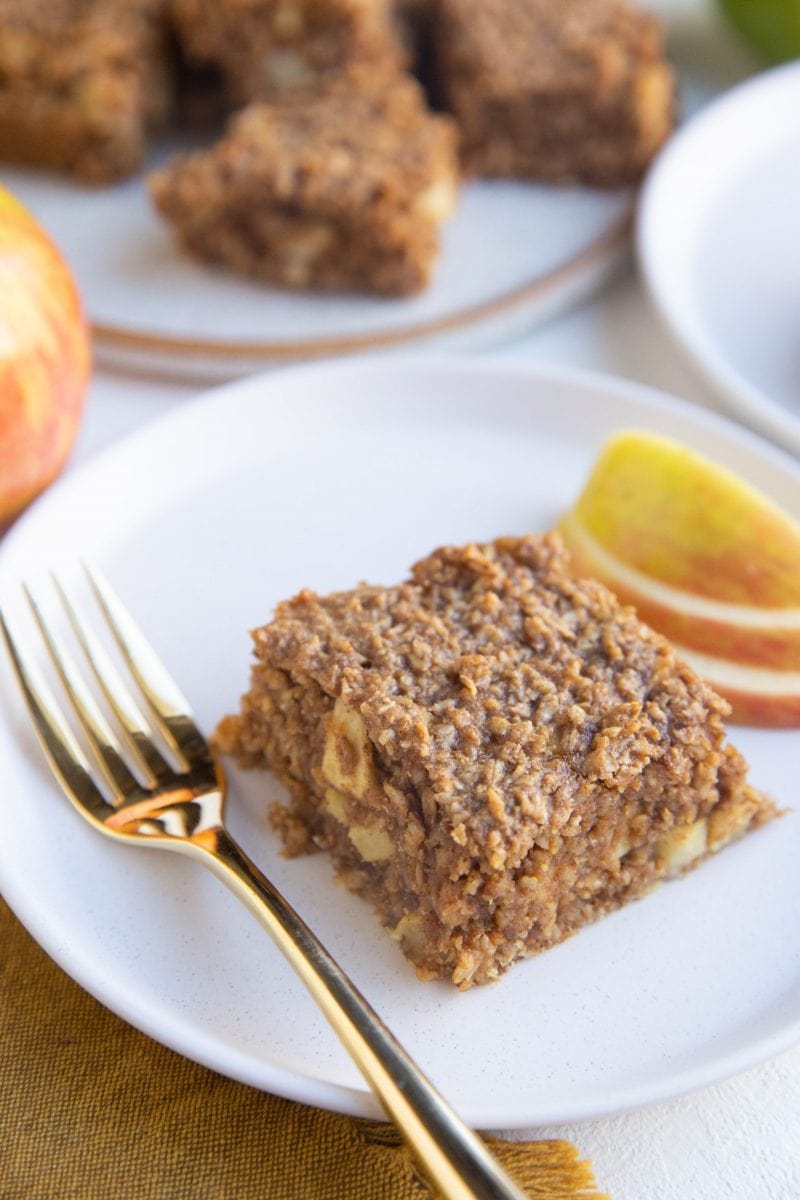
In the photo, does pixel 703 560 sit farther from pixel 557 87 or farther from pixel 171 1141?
pixel 557 87

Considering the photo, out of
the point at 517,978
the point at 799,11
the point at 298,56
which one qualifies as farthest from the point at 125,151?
the point at 517,978

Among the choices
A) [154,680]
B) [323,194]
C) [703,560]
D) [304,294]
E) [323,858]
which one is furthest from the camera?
[304,294]

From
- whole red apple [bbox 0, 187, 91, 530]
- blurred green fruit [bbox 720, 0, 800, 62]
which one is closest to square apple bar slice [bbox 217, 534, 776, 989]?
whole red apple [bbox 0, 187, 91, 530]

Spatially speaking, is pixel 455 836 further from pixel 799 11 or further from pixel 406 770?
pixel 799 11

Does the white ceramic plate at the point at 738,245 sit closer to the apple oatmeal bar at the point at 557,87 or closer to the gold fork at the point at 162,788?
the apple oatmeal bar at the point at 557,87

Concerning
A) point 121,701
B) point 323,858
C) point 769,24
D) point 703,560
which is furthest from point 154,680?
point 769,24

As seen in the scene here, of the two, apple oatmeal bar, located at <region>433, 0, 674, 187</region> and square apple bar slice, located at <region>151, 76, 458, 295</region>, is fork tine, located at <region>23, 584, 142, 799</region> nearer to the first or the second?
square apple bar slice, located at <region>151, 76, 458, 295</region>
